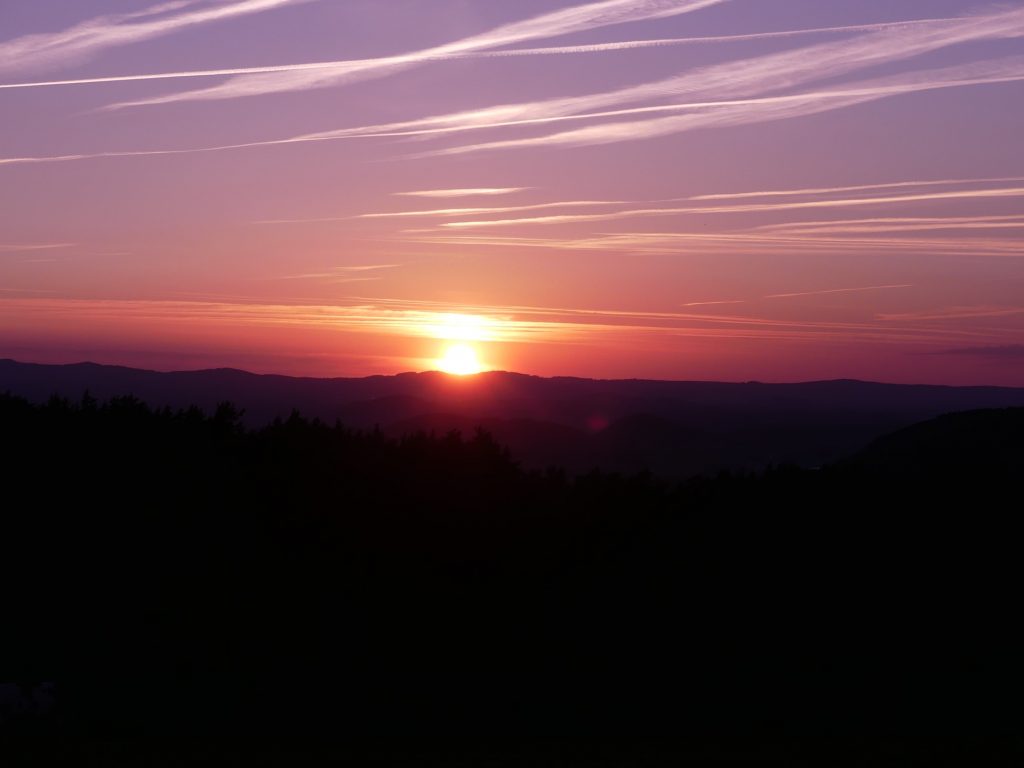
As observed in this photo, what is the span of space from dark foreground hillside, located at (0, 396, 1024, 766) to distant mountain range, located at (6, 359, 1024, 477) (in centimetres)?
5556

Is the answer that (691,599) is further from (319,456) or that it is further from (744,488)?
(319,456)

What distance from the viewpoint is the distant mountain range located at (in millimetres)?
87812

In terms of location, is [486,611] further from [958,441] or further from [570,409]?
[570,409]

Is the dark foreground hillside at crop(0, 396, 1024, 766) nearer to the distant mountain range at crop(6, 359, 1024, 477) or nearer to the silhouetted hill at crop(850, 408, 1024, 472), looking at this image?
the silhouetted hill at crop(850, 408, 1024, 472)

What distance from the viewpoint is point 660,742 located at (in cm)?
1184

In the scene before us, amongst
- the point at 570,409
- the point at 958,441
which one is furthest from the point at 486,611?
the point at 570,409

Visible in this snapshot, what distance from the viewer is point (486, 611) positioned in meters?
13.4

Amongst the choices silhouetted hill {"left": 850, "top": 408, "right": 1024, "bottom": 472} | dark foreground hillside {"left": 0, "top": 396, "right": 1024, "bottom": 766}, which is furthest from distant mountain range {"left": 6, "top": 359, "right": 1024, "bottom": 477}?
dark foreground hillside {"left": 0, "top": 396, "right": 1024, "bottom": 766}

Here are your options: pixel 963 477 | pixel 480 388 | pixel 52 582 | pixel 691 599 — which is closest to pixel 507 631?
pixel 691 599

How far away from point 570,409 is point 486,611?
405 ft

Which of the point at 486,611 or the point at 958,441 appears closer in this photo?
the point at 486,611

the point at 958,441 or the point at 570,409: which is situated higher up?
the point at 570,409

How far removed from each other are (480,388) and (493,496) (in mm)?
131062

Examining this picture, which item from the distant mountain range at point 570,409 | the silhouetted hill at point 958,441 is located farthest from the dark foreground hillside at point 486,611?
the distant mountain range at point 570,409
